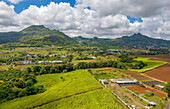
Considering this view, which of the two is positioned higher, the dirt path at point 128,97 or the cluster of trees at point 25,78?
the cluster of trees at point 25,78

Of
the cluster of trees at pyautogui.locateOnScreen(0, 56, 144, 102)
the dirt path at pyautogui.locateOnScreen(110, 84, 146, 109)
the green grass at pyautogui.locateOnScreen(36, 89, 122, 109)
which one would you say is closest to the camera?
the green grass at pyautogui.locateOnScreen(36, 89, 122, 109)

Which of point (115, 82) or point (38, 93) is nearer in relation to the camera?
point (38, 93)

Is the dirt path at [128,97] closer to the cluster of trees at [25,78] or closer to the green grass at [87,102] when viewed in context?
the green grass at [87,102]

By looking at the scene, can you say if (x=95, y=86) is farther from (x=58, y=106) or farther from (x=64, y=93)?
(x=58, y=106)

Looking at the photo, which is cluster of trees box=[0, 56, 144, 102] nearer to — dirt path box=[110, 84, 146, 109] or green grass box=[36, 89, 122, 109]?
green grass box=[36, 89, 122, 109]

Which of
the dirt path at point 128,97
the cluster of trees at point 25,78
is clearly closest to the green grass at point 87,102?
the dirt path at point 128,97

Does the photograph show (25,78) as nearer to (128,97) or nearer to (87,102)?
(87,102)

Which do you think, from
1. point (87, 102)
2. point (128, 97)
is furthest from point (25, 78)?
point (128, 97)

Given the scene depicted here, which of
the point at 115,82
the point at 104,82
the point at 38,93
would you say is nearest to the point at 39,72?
the point at 38,93

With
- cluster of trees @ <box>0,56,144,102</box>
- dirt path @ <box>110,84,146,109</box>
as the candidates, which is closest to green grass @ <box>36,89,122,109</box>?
dirt path @ <box>110,84,146,109</box>
